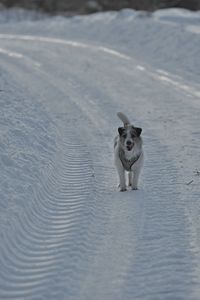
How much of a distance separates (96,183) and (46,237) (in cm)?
266

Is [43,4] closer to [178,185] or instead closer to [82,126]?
[82,126]

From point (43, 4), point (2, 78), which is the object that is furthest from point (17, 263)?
point (43, 4)

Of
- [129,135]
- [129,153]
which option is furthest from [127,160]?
[129,135]

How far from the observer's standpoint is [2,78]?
18688 millimetres

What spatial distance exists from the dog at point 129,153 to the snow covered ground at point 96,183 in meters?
0.33

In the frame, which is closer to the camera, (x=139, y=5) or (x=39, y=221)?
(x=39, y=221)

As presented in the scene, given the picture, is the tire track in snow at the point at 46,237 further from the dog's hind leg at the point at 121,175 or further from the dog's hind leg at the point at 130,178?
the dog's hind leg at the point at 130,178

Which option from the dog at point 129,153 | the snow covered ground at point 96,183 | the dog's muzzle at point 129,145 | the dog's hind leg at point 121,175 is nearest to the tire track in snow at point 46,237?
the snow covered ground at point 96,183

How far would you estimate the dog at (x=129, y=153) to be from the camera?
9.92m

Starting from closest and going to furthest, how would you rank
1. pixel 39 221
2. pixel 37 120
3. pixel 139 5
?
pixel 39 221 → pixel 37 120 → pixel 139 5

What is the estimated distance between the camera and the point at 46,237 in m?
8.06

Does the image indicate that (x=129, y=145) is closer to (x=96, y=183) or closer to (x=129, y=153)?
(x=129, y=153)

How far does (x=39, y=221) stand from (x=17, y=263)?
1.42 meters

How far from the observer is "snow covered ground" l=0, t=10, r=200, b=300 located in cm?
686
